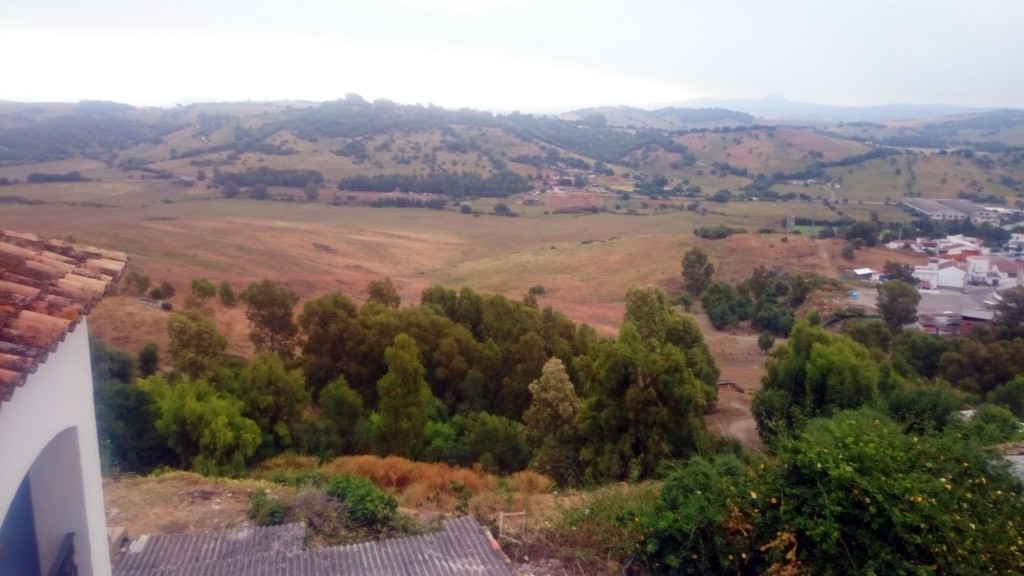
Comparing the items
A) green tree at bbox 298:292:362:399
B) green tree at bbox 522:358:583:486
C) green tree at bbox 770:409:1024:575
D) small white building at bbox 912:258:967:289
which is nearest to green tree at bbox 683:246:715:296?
small white building at bbox 912:258:967:289

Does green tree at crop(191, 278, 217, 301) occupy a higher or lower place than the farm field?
higher

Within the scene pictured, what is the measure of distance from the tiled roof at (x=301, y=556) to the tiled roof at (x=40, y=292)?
3268 millimetres

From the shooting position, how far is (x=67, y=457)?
123 inches

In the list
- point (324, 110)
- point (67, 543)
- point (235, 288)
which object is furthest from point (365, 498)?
point (324, 110)

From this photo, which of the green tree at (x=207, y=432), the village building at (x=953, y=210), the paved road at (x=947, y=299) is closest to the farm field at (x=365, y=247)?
the paved road at (x=947, y=299)

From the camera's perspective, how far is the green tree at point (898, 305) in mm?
27484

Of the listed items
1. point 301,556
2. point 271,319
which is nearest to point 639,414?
point 301,556

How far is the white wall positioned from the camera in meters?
2.77

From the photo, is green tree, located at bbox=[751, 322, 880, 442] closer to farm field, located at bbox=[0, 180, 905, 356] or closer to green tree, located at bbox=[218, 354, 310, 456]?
green tree, located at bbox=[218, 354, 310, 456]

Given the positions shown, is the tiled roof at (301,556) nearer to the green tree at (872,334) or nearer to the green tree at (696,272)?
the green tree at (872,334)

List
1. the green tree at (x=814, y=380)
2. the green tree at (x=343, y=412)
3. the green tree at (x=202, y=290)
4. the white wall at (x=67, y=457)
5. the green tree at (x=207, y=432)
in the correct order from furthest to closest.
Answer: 1. the green tree at (x=202, y=290)
2. the green tree at (x=343, y=412)
3. the green tree at (x=814, y=380)
4. the green tree at (x=207, y=432)
5. the white wall at (x=67, y=457)

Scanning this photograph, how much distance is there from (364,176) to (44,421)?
207 ft

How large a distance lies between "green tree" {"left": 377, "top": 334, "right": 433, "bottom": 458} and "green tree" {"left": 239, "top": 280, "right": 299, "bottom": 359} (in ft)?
18.6

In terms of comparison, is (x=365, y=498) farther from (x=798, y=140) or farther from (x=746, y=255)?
(x=798, y=140)
